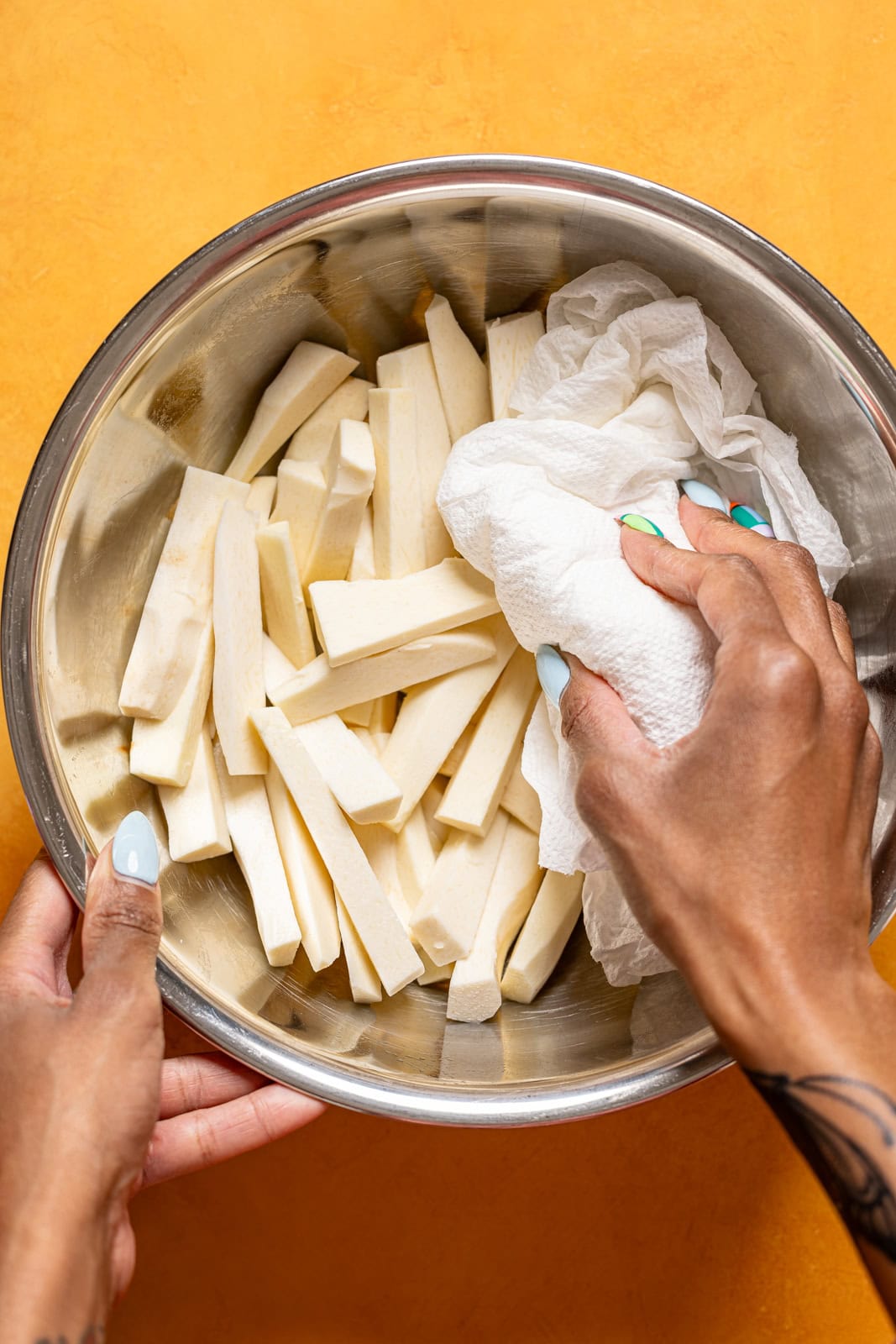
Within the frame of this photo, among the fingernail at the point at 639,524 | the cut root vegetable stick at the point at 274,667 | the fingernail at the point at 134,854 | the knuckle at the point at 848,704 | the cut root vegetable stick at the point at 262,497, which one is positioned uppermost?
the cut root vegetable stick at the point at 262,497

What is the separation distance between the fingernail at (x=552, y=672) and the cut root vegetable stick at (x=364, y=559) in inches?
10.8

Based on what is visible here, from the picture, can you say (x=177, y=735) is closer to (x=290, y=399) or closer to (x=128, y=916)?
(x=128, y=916)

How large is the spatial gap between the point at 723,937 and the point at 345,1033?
580mm

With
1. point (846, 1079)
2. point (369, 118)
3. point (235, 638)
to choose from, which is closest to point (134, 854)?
point (235, 638)

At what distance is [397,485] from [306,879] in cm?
50

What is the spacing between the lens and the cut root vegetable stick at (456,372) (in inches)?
50.4

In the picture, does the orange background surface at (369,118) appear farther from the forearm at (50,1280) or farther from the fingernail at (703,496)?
the forearm at (50,1280)

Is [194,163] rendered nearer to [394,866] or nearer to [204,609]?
[204,609]

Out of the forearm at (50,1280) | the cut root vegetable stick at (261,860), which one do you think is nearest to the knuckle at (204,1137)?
the cut root vegetable stick at (261,860)

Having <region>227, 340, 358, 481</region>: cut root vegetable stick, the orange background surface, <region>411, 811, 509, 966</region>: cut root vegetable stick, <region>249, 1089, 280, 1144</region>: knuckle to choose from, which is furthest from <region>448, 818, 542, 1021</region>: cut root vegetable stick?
the orange background surface

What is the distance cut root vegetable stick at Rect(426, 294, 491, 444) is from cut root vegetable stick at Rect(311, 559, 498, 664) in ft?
0.69

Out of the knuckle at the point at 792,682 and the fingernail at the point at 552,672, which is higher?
the knuckle at the point at 792,682

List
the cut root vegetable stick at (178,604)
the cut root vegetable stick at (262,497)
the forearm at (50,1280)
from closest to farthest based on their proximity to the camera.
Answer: the forearm at (50,1280)
the cut root vegetable stick at (178,604)
the cut root vegetable stick at (262,497)

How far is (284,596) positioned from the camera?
1242mm
